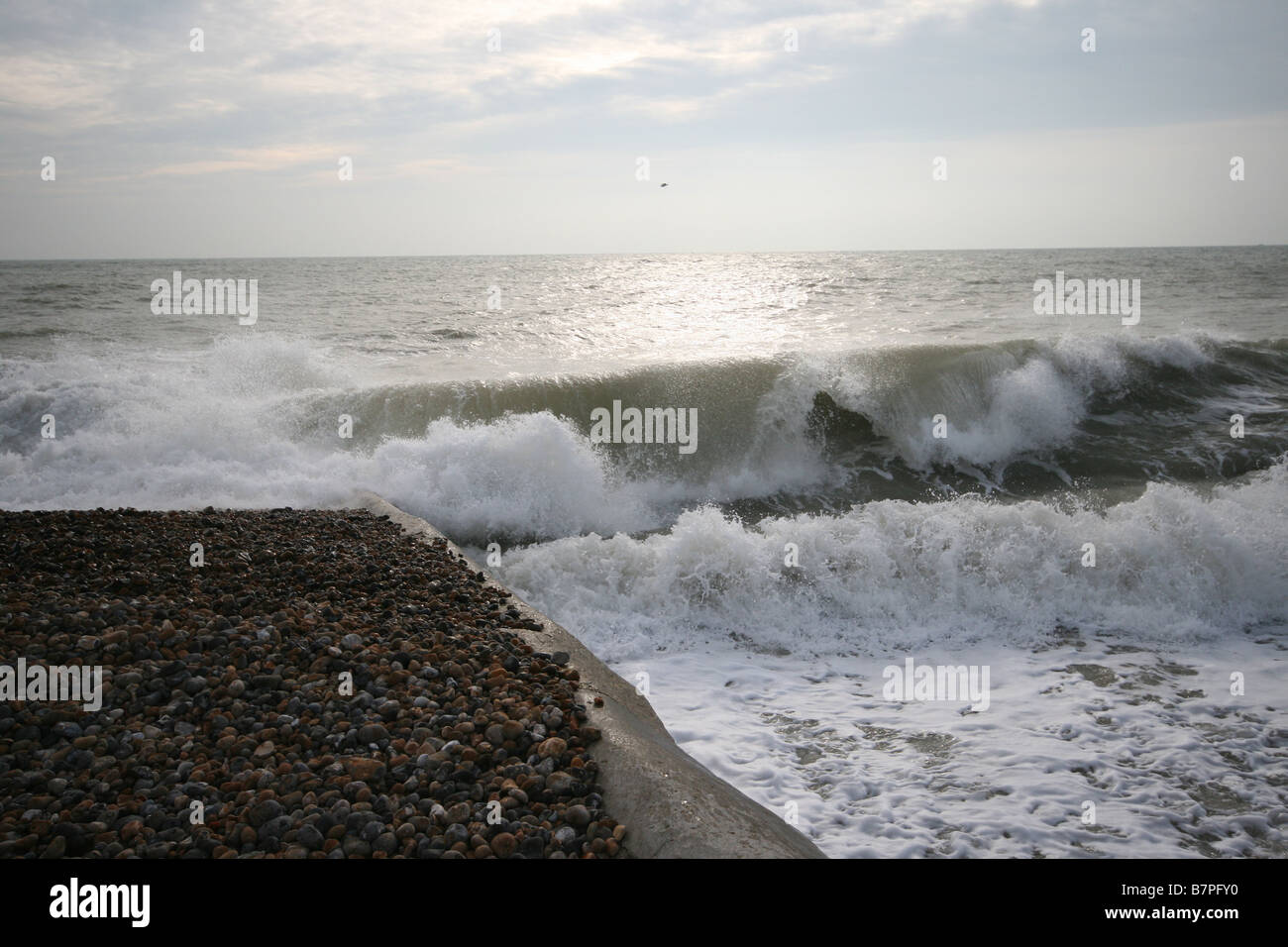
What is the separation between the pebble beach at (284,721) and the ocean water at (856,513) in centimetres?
175

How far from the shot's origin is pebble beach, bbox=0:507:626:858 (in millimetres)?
3111

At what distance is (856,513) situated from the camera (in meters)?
9.05

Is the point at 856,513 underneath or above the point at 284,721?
above

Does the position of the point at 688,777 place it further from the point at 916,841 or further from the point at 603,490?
the point at 603,490

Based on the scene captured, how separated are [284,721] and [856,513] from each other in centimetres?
671

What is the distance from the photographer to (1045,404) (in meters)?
14.6

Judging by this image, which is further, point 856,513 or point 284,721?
point 856,513

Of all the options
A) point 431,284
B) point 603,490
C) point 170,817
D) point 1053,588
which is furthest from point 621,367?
point 431,284

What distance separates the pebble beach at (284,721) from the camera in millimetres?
3111

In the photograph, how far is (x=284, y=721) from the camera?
378 cm

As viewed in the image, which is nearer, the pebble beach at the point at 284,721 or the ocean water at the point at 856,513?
the pebble beach at the point at 284,721

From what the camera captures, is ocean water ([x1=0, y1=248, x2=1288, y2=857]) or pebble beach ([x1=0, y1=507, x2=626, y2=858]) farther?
ocean water ([x1=0, y1=248, x2=1288, y2=857])

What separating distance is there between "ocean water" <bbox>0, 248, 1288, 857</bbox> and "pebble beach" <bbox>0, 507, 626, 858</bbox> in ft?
5.75

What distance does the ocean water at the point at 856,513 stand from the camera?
5.18 m
